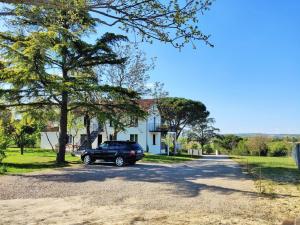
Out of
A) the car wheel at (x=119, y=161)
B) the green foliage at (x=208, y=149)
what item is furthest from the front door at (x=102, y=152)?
the green foliage at (x=208, y=149)

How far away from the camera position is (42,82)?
81.7 ft

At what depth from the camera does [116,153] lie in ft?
90.4

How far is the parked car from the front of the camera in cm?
2742

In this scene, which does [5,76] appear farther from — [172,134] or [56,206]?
[172,134]

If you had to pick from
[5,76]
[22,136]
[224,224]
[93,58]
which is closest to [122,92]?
[93,58]

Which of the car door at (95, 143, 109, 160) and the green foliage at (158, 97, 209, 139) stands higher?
the green foliage at (158, 97, 209, 139)

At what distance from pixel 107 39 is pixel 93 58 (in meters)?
1.67

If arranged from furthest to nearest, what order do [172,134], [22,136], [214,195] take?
[172,134], [22,136], [214,195]

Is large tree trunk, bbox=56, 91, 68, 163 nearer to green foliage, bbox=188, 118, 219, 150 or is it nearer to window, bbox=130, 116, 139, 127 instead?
window, bbox=130, 116, 139, 127

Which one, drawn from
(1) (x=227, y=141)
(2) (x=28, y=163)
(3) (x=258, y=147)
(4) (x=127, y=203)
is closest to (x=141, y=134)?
(3) (x=258, y=147)

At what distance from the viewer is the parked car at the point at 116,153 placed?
90.0 feet

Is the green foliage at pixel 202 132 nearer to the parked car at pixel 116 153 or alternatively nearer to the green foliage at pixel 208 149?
the green foliage at pixel 208 149

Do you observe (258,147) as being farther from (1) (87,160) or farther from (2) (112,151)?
(1) (87,160)

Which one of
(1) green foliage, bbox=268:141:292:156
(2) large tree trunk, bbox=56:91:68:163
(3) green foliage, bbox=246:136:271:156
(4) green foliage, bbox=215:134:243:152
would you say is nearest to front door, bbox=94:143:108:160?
(2) large tree trunk, bbox=56:91:68:163
